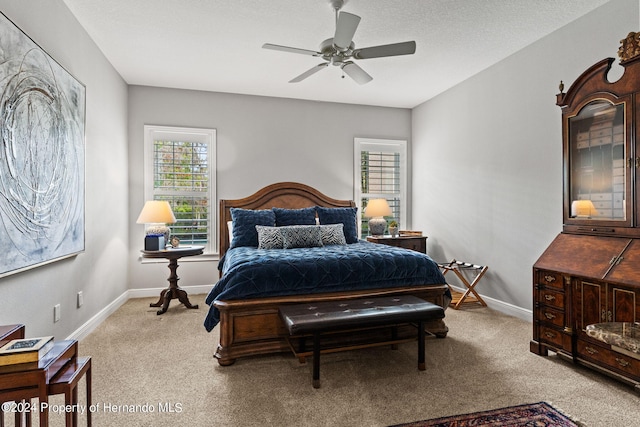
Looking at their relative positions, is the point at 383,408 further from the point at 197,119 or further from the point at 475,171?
the point at 197,119

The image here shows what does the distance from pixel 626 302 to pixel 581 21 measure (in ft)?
7.90

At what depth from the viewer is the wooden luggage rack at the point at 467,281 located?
13.6 feet

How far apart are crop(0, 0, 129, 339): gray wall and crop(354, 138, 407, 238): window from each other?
10.7 feet

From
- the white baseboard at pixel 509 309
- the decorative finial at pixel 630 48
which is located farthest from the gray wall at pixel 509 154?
the decorative finial at pixel 630 48

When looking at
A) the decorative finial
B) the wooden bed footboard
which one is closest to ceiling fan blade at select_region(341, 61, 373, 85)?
the decorative finial

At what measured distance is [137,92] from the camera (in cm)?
475

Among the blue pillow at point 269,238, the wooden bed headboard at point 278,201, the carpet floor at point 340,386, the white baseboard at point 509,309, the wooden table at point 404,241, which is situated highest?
the wooden bed headboard at point 278,201

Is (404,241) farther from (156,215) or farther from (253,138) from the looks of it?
(156,215)

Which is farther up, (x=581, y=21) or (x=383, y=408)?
(x=581, y=21)

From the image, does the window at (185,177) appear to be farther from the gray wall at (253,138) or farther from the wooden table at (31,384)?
the wooden table at (31,384)

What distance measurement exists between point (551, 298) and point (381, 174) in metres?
3.41

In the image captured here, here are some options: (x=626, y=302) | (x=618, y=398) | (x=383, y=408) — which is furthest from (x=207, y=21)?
(x=618, y=398)

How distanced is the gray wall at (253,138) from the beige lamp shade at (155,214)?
73cm

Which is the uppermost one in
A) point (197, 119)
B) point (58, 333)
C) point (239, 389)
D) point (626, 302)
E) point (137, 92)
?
point (137, 92)
